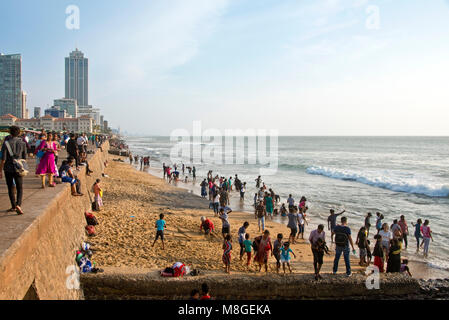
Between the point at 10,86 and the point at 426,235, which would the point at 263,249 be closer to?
the point at 426,235

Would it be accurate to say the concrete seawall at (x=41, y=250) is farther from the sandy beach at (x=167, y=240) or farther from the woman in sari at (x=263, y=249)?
the woman in sari at (x=263, y=249)

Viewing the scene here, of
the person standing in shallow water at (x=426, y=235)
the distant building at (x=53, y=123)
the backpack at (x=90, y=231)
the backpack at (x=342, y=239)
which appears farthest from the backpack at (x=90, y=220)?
the distant building at (x=53, y=123)

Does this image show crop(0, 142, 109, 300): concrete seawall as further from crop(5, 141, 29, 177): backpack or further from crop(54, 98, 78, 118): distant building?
crop(54, 98, 78, 118): distant building

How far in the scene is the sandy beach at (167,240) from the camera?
24.8ft

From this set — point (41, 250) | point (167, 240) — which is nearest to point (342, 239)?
point (167, 240)

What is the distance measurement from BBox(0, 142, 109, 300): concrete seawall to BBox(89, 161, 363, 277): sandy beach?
1.28m

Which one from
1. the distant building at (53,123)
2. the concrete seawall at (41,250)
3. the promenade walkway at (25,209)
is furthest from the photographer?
the distant building at (53,123)

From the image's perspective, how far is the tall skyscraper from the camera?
15475 centimetres

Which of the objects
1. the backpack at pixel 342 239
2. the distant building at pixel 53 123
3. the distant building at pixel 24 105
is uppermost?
the distant building at pixel 24 105

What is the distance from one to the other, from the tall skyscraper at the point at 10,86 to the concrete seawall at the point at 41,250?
184782 millimetres

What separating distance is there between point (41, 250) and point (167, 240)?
4.91 m

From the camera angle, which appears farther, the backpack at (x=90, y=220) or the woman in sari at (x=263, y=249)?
the backpack at (x=90, y=220)

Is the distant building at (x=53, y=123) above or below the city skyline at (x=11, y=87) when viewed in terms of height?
below

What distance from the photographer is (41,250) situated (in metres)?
4.71
